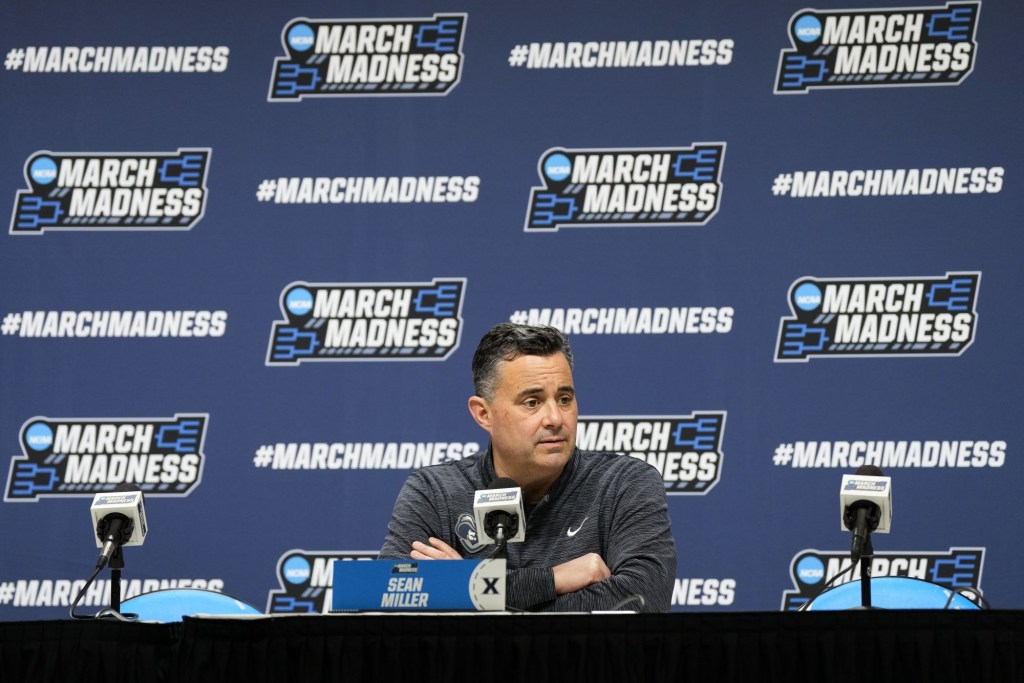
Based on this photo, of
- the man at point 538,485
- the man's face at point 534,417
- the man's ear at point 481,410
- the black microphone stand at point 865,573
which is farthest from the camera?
the man's ear at point 481,410

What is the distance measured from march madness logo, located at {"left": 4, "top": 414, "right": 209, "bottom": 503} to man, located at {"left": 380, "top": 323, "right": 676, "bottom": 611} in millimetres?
1859

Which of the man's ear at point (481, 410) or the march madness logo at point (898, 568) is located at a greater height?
the man's ear at point (481, 410)

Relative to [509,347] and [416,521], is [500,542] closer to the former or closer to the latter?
[416,521]

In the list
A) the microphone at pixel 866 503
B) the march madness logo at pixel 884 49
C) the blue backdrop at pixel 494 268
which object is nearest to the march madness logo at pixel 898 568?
the blue backdrop at pixel 494 268

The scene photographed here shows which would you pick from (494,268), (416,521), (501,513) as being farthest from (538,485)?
(494,268)

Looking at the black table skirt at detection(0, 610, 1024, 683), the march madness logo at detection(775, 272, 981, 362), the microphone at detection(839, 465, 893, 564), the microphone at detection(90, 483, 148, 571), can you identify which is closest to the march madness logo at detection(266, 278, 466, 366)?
the march madness logo at detection(775, 272, 981, 362)

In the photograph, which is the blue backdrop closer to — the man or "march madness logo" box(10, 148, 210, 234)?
"march madness logo" box(10, 148, 210, 234)

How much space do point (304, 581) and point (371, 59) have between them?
215 centimetres

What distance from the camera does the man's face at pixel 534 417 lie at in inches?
129

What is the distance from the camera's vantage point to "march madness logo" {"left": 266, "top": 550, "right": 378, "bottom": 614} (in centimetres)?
481

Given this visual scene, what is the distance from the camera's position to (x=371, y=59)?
5086 mm

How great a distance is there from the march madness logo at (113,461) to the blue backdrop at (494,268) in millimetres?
10

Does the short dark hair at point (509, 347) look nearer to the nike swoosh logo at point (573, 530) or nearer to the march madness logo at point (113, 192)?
the nike swoosh logo at point (573, 530)

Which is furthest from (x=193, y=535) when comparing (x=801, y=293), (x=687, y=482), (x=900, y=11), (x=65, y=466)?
(x=900, y=11)
